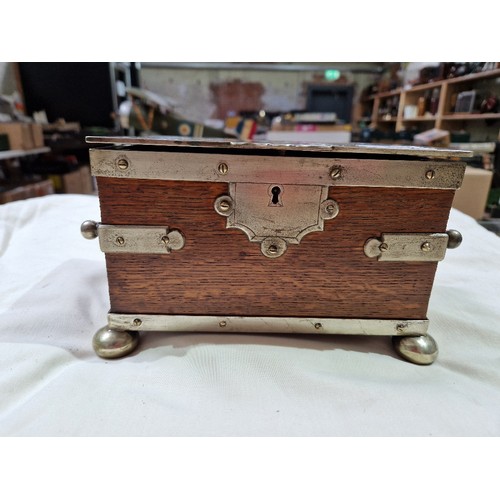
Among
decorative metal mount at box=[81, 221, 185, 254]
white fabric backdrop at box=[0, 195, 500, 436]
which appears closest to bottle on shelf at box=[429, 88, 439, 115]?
white fabric backdrop at box=[0, 195, 500, 436]

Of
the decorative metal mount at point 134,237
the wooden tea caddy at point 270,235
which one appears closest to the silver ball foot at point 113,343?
the wooden tea caddy at point 270,235

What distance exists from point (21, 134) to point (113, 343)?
270 cm

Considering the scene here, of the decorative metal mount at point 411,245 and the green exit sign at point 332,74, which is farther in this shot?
the green exit sign at point 332,74

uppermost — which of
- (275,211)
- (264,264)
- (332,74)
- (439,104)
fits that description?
(332,74)

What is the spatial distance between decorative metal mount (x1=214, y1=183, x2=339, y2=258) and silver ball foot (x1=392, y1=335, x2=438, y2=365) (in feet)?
0.96

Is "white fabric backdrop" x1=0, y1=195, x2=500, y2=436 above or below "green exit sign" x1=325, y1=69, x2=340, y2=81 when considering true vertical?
below

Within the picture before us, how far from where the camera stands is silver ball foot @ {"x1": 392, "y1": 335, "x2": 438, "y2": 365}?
2.27ft

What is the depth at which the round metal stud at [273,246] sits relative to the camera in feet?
2.15

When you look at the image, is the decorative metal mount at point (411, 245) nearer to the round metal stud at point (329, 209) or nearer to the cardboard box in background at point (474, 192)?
the round metal stud at point (329, 209)

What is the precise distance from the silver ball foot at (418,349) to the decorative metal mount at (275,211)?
29cm

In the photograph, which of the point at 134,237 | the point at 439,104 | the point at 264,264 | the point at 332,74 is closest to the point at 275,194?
the point at 264,264

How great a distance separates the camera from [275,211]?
641 mm

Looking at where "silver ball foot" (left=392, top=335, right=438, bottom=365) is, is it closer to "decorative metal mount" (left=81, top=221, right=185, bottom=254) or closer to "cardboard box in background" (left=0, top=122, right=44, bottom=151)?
"decorative metal mount" (left=81, top=221, right=185, bottom=254)

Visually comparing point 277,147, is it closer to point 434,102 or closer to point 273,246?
point 273,246
